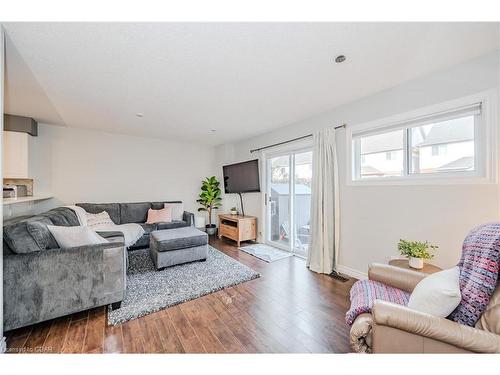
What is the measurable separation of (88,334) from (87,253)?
627mm

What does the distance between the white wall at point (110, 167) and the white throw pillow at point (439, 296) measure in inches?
185

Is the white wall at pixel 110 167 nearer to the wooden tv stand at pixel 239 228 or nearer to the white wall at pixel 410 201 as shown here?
the wooden tv stand at pixel 239 228

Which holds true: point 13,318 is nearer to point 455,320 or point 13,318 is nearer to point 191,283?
point 191,283

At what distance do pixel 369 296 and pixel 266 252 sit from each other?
92.6 inches

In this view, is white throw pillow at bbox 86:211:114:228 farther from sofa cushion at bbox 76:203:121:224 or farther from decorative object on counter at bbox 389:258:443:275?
decorative object on counter at bbox 389:258:443:275

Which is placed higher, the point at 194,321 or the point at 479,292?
the point at 479,292

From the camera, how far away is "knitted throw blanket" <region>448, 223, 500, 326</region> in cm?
101

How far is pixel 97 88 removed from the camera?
87.8 inches

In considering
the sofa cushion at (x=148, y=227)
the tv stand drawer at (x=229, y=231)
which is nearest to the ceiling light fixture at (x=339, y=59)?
the tv stand drawer at (x=229, y=231)

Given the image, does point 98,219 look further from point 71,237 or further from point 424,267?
point 424,267

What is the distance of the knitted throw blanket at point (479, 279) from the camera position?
39.7 inches

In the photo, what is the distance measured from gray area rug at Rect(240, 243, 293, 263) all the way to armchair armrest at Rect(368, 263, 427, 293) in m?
1.80
